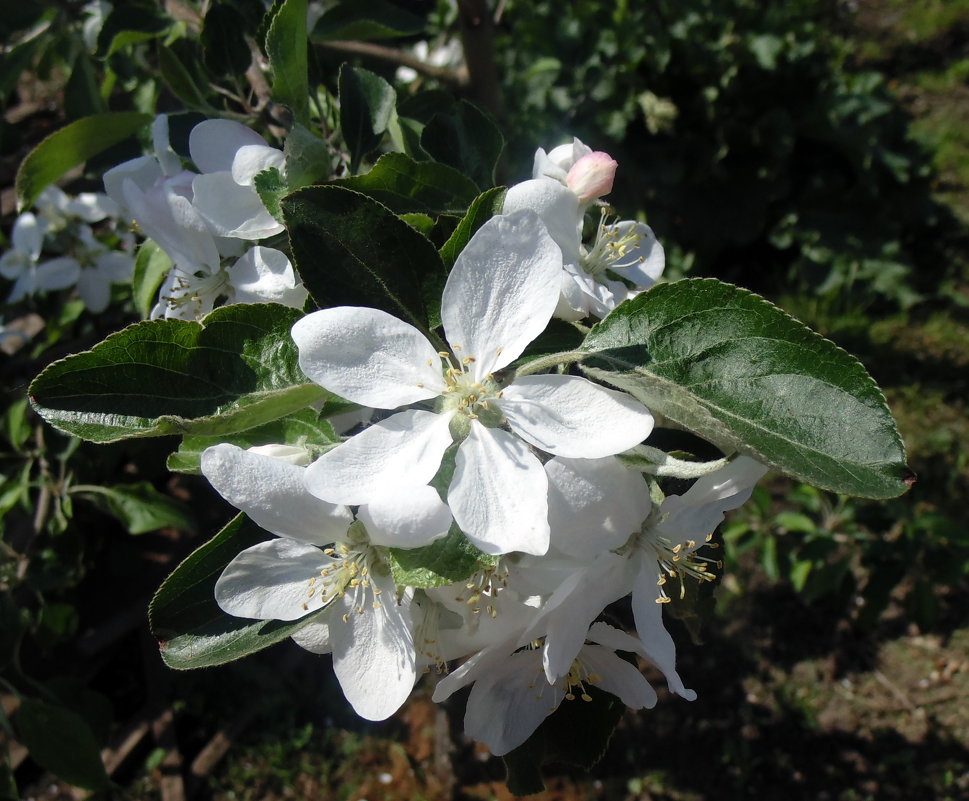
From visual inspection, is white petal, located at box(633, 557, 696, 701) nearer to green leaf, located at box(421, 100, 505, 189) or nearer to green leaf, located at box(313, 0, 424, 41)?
green leaf, located at box(421, 100, 505, 189)

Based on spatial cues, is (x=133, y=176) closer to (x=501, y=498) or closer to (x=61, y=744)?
(x=501, y=498)

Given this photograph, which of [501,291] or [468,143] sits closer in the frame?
[501,291]

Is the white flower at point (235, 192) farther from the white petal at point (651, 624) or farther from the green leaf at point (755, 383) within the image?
the white petal at point (651, 624)

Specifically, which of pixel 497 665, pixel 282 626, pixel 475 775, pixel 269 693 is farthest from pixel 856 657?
pixel 282 626

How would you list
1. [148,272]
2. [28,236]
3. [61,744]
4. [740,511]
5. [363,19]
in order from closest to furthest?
[148,272] < [363,19] < [61,744] < [28,236] < [740,511]

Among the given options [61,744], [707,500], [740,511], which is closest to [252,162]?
[707,500]

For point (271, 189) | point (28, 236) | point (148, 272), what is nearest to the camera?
A: point (271, 189)

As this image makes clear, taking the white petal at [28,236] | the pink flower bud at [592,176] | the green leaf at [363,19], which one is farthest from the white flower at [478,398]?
the white petal at [28,236]
